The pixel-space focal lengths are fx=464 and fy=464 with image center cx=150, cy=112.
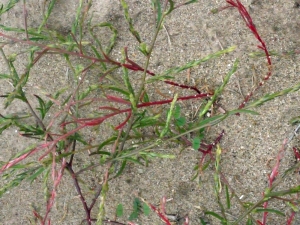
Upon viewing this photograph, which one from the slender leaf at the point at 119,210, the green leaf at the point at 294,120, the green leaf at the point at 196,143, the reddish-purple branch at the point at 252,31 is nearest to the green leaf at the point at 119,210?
the slender leaf at the point at 119,210

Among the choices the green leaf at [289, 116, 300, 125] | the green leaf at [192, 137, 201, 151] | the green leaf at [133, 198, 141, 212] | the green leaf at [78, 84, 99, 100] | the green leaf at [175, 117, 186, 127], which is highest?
the green leaf at [78, 84, 99, 100]

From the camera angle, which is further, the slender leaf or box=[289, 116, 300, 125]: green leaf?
the slender leaf

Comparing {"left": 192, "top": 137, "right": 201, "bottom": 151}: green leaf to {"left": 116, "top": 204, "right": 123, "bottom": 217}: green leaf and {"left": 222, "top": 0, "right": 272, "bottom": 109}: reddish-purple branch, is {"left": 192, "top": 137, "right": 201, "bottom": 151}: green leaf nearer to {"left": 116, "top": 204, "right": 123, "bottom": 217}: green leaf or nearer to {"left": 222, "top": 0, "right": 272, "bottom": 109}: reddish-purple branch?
{"left": 222, "top": 0, "right": 272, "bottom": 109}: reddish-purple branch

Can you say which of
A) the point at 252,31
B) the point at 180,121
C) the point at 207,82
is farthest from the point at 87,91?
the point at 252,31

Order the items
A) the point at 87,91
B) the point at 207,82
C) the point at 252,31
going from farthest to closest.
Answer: the point at 207,82 < the point at 252,31 < the point at 87,91

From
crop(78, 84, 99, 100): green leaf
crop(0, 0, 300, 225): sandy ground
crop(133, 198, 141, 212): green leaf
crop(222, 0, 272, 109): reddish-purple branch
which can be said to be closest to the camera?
crop(78, 84, 99, 100): green leaf

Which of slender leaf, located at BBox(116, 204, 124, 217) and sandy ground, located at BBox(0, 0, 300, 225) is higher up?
sandy ground, located at BBox(0, 0, 300, 225)

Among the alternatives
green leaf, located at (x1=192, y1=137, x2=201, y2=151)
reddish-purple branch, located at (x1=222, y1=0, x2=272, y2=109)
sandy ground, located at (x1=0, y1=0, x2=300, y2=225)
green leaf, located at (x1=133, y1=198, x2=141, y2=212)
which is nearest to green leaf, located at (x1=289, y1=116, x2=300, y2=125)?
sandy ground, located at (x1=0, y1=0, x2=300, y2=225)

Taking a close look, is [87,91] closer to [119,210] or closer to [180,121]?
[180,121]

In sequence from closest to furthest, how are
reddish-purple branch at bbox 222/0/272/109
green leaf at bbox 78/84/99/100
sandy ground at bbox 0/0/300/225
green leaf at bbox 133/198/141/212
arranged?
green leaf at bbox 78/84/99/100
reddish-purple branch at bbox 222/0/272/109
sandy ground at bbox 0/0/300/225
green leaf at bbox 133/198/141/212
